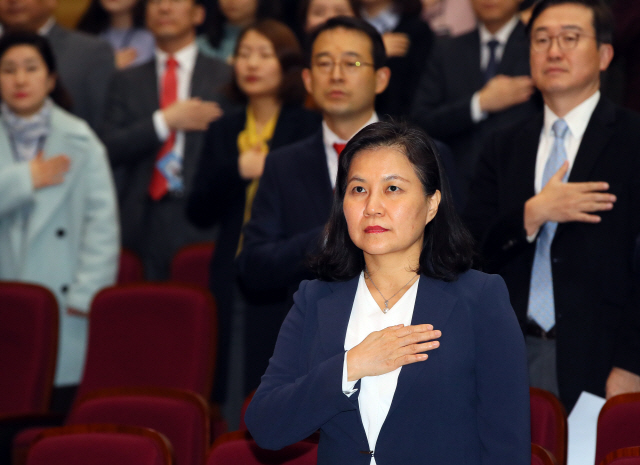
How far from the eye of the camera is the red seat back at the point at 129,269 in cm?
428

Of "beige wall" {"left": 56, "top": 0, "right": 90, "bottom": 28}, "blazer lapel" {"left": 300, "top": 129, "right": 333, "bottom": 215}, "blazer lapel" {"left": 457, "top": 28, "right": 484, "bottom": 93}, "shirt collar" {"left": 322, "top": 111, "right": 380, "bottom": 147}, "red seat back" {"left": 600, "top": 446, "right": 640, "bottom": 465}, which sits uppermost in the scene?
"beige wall" {"left": 56, "top": 0, "right": 90, "bottom": 28}

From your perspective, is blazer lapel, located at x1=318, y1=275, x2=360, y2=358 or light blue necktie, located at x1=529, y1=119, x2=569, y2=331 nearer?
blazer lapel, located at x1=318, y1=275, x2=360, y2=358

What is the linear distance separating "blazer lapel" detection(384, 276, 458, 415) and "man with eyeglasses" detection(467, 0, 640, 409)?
86 centimetres

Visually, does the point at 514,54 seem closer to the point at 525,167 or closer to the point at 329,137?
the point at 525,167

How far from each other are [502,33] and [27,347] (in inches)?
93.3

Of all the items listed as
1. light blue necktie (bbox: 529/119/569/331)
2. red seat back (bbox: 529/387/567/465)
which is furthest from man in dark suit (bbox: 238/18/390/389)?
red seat back (bbox: 529/387/567/465)

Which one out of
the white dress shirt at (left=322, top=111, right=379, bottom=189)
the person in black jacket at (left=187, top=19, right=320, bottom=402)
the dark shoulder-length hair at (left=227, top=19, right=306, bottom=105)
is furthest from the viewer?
the dark shoulder-length hair at (left=227, top=19, right=306, bottom=105)

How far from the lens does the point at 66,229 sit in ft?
13.3

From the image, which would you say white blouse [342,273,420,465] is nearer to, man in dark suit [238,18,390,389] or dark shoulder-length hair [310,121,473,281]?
dark shoulder-length hair [310,121,473,281]

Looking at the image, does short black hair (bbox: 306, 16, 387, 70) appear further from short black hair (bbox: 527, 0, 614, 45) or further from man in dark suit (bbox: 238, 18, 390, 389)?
short black hair (bbox: 527, 0, 614, 45)

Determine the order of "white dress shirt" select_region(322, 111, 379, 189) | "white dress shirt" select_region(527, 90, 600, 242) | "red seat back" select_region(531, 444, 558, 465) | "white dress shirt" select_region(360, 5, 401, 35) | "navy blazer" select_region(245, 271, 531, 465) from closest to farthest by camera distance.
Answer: "navy blazer" select_region(245, 271, 531, 465)
"red seat back" select_region(531, 444, 558, 465)
"white dress shirt" select_region(527, 90, 600, 242)
"white dress shirt" select_region(322, 111, 379, 189)
"white dress shirt" select_region(360, 5, 401, 35)

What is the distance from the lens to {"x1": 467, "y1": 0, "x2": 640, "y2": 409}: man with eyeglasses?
2605mm

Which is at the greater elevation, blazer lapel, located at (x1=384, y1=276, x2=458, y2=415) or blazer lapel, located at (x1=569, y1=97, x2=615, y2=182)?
blazer lapel, located at (x1=569, y1=97, x2=615, y2=182)

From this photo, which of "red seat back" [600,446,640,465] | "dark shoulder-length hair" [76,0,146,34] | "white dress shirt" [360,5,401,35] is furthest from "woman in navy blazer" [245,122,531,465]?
"dark shoulder-length hair" [76,0,146,34]
